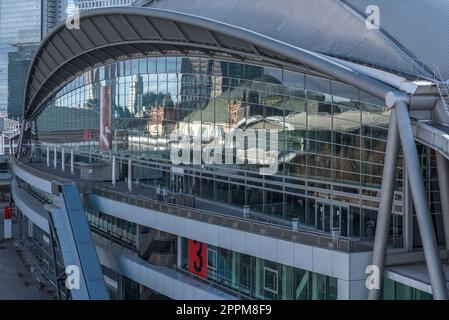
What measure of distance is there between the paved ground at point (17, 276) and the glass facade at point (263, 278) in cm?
1136

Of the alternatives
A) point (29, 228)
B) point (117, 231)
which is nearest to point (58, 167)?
point (29, 228)

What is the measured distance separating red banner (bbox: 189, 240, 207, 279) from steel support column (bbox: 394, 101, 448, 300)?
791 centimetres

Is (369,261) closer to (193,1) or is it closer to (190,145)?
(190,145)

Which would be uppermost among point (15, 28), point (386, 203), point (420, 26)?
point (15, 28)

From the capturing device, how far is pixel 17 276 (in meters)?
32.1

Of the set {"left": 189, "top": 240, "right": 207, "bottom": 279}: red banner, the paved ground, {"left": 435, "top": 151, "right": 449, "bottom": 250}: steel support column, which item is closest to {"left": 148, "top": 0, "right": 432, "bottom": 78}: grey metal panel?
{"left": 435, "top": 151, "right": 449, "bottom": 250}: steel support column

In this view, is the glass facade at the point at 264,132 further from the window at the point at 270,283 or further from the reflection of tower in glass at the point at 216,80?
the window at the point at 270,283

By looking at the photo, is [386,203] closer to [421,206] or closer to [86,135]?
[421,206]

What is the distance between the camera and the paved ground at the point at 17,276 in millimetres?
28453

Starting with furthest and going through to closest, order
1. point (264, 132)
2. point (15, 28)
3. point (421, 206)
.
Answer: point (15, 28), point (264, 132), point (421, 206)

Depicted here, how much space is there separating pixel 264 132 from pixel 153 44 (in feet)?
31.4

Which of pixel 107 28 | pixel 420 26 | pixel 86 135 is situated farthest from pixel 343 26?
pixel 86 135

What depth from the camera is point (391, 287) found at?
15344mm
